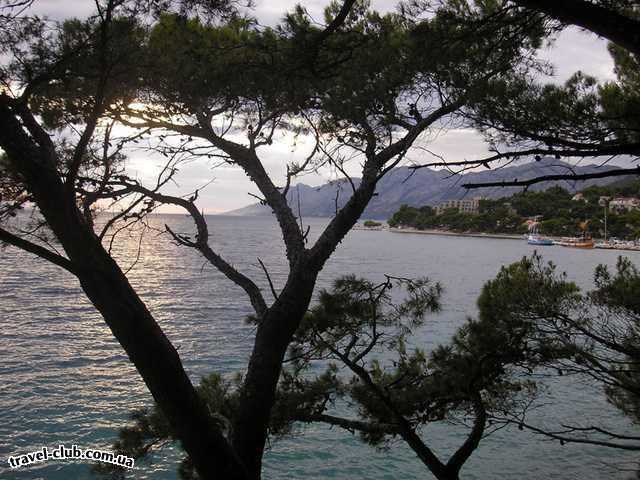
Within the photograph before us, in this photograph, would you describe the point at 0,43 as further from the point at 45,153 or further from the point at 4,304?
the point at 4,304

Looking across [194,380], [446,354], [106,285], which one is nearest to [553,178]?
[106,285]

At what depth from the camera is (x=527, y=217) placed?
74125 millimetres

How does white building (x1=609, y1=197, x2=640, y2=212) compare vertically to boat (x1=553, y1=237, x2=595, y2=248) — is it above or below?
above

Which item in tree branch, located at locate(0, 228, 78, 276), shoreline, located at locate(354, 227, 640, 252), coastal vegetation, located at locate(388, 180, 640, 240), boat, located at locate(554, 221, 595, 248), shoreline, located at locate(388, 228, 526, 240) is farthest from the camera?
shoreline, located at locate(388, 228, 526, 240)

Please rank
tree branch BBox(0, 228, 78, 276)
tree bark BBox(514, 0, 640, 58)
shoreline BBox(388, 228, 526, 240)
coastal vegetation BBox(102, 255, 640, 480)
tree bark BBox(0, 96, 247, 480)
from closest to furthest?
tree bark BBox(514, 0, 640, 58) < tree branch BBox(0, 228, 78, 276) < tree bark BBox(0, 96, 247, 480) < coastal vegetation BBox(102, 255, 640, 480) < shoreline BBox(388, 228, 526, 240)

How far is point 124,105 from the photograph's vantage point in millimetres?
3734

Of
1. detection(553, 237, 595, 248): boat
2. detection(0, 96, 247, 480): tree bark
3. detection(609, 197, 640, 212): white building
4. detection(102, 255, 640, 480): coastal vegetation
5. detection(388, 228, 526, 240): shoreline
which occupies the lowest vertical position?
detection(553, 237, 595, 248): boat

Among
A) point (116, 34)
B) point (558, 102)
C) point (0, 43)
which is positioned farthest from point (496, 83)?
point (0, 43)

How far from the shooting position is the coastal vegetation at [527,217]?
153 ft

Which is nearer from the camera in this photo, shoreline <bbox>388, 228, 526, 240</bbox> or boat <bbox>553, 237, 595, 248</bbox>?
boat <bbox>553, 237, 595, 248</bbox>

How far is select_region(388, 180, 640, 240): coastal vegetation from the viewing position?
46594 mm

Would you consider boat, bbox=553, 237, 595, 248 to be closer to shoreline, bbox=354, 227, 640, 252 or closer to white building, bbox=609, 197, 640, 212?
shoreline, bbox=354, 227, 640, 252

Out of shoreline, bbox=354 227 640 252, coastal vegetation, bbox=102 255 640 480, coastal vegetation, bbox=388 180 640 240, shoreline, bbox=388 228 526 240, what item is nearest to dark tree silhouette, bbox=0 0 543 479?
coastal vegetation, bbox=102 255 640 480

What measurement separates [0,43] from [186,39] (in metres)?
1.33
